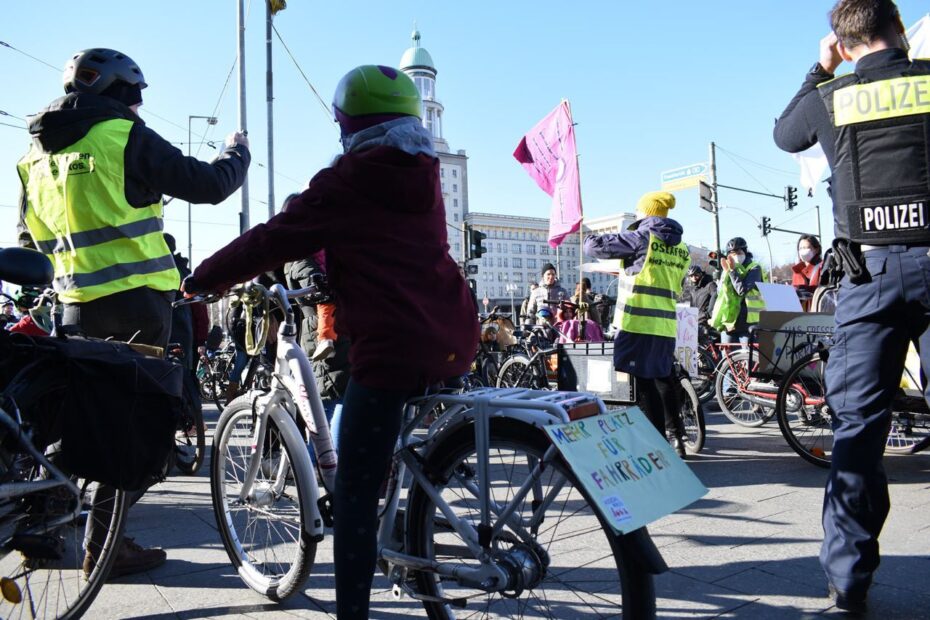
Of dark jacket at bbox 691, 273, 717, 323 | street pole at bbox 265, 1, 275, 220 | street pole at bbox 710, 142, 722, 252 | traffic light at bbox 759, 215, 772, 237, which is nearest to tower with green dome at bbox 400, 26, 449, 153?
traffic light at bbox 759, 215, 772, 237

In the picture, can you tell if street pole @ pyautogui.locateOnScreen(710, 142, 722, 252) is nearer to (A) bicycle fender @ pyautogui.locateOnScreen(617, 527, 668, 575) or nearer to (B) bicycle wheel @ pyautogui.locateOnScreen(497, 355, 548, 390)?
(B) bicycle wheel @ pyautogui.locateOnScreen(497, 355, 548, 390)

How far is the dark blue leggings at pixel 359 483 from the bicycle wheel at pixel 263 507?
0.56 meters

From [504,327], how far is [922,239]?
893 centimetres

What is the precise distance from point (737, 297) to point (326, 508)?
25.4 ft

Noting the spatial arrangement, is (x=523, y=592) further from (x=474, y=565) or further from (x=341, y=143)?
(x=341, y=143)

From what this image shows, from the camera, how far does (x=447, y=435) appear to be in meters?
2.18

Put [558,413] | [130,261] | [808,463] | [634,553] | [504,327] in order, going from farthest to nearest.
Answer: [504,327] → [808,463] → [130,261] → [558,413] → [634,553]

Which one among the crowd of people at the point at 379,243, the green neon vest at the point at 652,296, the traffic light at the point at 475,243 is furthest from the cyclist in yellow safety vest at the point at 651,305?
the traffic light at the point at 475,243

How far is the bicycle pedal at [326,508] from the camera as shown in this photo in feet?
8.53

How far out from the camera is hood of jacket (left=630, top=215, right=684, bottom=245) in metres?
5.45

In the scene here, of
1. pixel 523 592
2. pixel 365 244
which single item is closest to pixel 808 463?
pixel 523 592

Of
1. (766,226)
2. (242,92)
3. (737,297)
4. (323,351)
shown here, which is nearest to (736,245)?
(737,297)

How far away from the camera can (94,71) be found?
320 centimetres

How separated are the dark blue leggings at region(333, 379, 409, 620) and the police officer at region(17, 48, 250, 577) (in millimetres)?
1445
